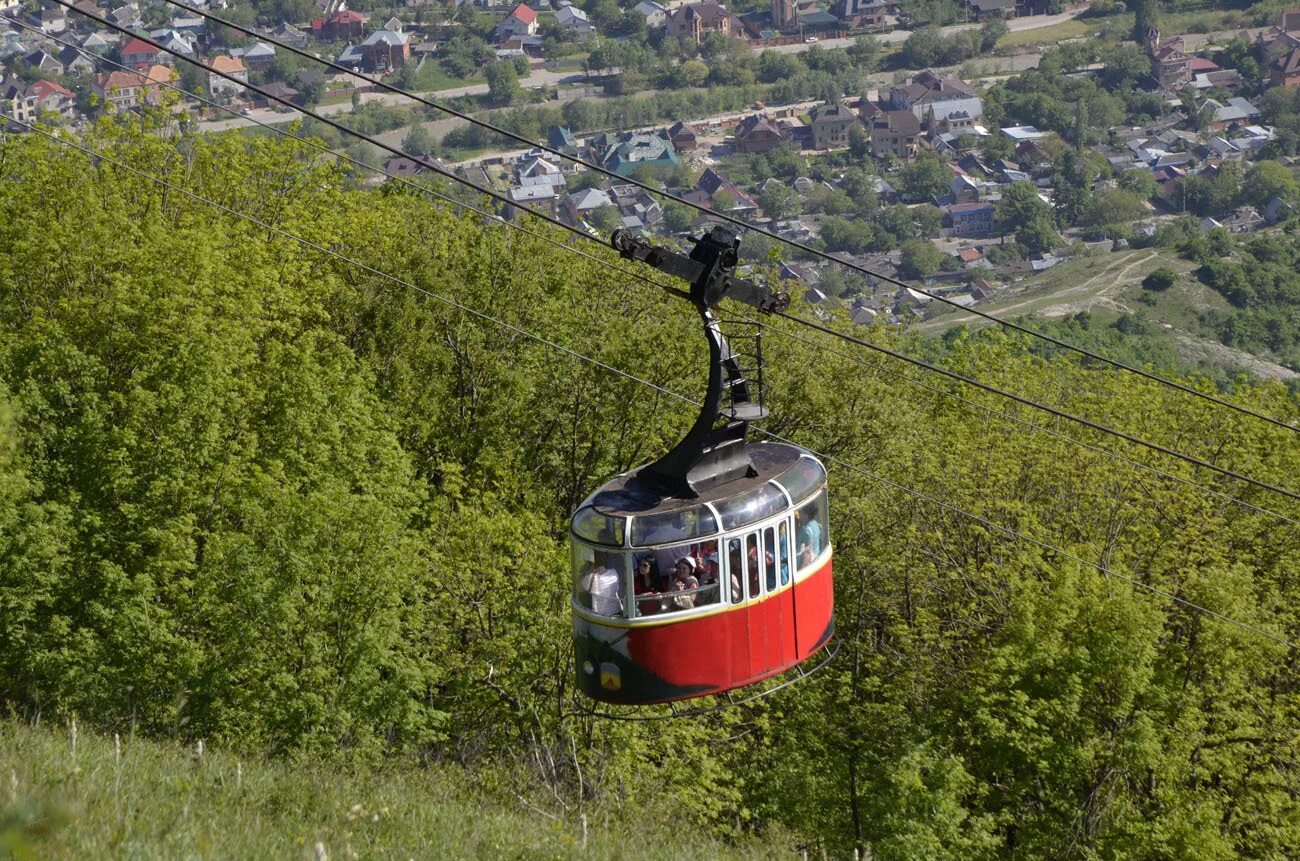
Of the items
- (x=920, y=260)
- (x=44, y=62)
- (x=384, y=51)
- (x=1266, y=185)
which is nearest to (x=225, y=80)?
(x=44, y=62)

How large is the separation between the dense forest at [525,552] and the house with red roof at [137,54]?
12963cm

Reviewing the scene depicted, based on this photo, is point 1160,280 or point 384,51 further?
point 384,51

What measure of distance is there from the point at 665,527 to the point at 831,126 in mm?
160369

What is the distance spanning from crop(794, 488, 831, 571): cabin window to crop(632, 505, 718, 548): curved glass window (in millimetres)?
1258

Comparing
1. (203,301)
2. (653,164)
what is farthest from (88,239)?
(653,164)

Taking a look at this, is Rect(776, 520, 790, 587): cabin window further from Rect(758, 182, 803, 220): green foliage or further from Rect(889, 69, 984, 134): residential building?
Rect(889, 69, 984, 134): residential building

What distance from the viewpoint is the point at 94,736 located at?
14.5 meters

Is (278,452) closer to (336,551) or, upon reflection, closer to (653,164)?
(336,551)

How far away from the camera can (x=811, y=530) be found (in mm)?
16297

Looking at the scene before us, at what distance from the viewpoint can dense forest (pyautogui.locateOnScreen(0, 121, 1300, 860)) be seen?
22.8 metres

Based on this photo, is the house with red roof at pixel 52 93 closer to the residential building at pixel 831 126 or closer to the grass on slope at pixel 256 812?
the residential building at pixel 831 126

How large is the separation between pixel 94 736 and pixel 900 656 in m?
15.3

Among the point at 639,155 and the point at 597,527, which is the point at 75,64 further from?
the point at 597,527

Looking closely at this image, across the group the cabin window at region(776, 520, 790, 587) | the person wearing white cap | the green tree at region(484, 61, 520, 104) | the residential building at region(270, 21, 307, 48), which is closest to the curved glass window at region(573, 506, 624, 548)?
the person wearing white cap
